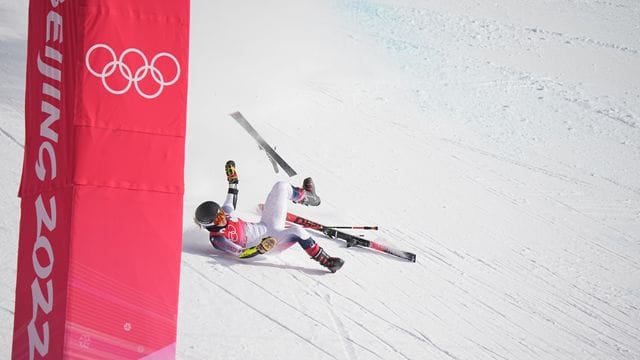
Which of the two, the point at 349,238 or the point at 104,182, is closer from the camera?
the point at 104,182

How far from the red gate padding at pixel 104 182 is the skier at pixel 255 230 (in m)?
2.76

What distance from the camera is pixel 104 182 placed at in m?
3.14

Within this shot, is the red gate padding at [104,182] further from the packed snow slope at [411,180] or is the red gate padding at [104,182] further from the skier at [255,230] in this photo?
the skier at [255,230]

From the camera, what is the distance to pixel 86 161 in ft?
10.3

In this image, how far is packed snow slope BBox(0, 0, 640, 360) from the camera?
579 cm

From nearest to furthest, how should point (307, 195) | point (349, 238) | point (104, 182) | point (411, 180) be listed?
1. point (104, 182)
2. point (349, 238)
3. point (307, 195)
4. point (411, 180)

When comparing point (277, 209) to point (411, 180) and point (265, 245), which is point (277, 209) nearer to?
point (265, 245)

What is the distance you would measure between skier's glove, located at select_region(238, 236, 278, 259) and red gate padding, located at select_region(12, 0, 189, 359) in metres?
2.98

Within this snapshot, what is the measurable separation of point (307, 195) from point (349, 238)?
0.72 m

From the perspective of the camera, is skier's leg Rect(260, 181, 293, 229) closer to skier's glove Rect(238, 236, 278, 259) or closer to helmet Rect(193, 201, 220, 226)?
skier's glove Rect(238, 236, 278, 259)

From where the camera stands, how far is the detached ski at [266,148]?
27.8ft

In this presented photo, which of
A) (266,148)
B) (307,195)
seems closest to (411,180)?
(266,148)

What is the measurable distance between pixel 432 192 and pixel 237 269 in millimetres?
3694

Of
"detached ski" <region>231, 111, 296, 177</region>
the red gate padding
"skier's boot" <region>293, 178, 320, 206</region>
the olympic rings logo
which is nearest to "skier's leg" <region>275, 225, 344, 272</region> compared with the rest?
"skier's boot" <region>293, 178, 320, 206</region>
